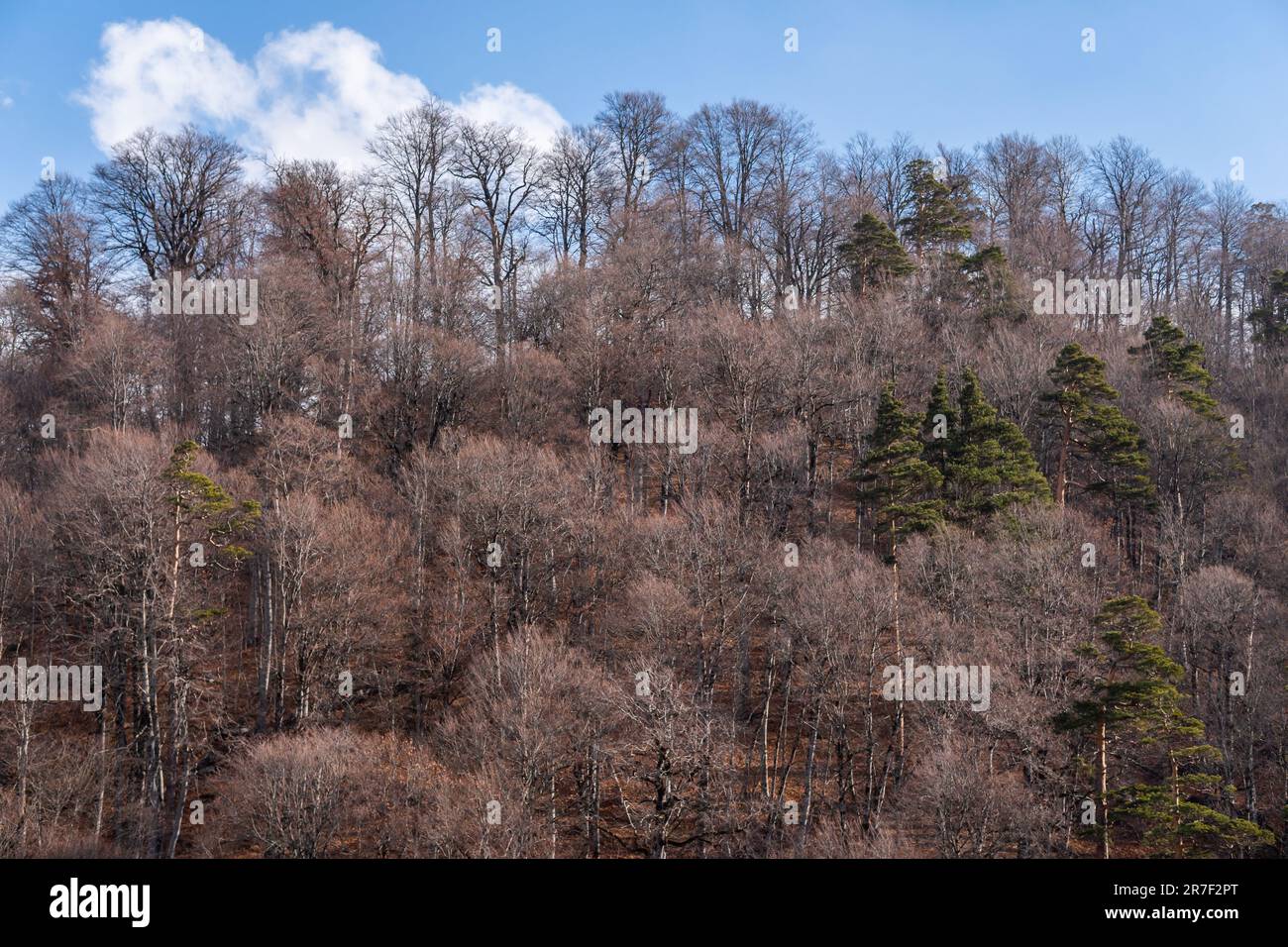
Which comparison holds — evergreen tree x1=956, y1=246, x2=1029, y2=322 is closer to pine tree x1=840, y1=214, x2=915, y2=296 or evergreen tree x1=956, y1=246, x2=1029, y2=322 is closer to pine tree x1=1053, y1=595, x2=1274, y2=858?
pine tree x1=840, y1=214, x2=915, y2=296

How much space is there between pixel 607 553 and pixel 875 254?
2816 cm

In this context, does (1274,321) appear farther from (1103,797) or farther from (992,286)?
(1103,797)

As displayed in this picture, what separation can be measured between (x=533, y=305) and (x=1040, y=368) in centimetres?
2519

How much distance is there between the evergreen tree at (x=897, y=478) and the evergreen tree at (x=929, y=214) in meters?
25.4

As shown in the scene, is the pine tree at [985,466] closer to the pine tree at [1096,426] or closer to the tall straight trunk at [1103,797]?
the pine tree at [1096,426]

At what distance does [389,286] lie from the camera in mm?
43438

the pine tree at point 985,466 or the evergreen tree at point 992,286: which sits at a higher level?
the evergreen tree at point 992,286

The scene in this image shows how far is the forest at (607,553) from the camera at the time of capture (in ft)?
73.5

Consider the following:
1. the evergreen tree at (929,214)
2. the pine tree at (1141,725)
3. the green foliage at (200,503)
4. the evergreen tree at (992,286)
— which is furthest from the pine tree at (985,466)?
the green foliage at (200,503)

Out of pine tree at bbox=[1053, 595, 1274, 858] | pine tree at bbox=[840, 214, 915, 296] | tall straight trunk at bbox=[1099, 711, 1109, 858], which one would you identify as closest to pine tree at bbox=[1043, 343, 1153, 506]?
pine tree at bbox=[1053, 595, 1274, 858]

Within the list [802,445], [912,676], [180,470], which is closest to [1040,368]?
[802,445]

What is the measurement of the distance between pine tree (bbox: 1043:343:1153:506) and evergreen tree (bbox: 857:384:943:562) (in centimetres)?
708

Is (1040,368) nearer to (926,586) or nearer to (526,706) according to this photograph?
(926,586)
